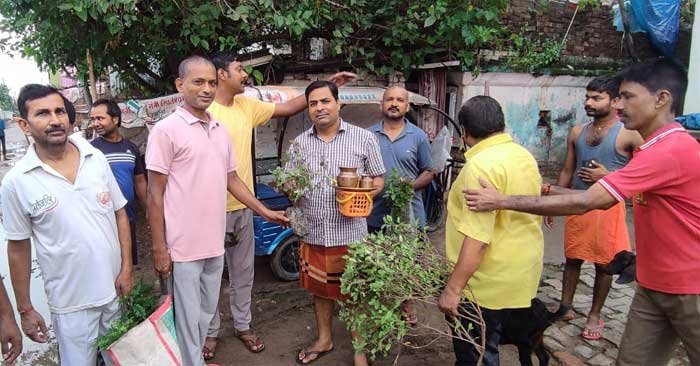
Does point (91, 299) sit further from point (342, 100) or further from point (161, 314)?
point (342, 100)

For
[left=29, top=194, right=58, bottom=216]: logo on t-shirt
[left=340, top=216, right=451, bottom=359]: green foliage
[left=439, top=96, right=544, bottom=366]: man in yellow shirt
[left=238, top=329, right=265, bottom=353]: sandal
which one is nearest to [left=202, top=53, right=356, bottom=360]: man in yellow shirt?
[left=238, top=329, right=265, bottom=353]: sandal

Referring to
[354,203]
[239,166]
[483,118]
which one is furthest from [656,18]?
[239,166]

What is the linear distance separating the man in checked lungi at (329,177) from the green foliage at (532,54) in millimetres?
6339

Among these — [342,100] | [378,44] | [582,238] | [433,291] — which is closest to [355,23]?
[378,44]

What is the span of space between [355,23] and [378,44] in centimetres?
66

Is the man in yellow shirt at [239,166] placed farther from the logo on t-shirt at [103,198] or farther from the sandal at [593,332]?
the sandal at [593,332]

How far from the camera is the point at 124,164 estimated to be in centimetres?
415

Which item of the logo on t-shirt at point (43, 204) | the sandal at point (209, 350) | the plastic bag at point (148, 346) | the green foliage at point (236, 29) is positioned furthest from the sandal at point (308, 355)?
the green foliage at point (236, 29)

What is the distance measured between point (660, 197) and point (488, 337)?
118 cm

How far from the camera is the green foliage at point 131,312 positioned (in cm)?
234

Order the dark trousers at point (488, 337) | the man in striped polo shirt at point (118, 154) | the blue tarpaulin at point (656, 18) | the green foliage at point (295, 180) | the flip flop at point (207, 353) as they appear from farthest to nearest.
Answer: the blue tarpaulin at point (656, 18) → the man in striped polo shirt at point (118, 154) → the flip flop at point (207, 353) → the green foliage at point (295, 180) → the dark trousers at point (488, 337)

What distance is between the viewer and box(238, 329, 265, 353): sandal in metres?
3.81

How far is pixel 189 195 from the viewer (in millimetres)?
2855

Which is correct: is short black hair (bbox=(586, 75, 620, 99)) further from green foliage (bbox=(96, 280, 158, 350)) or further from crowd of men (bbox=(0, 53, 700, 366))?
green foliage (bbox=(96, 280, 158, 350))
